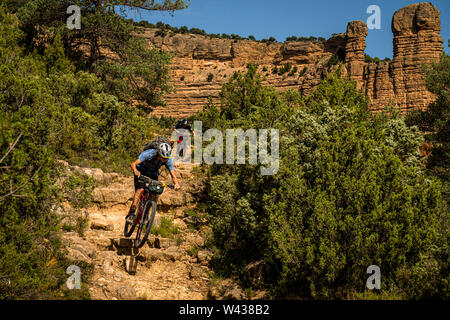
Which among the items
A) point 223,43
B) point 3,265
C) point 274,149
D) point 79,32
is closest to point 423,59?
point 223,43

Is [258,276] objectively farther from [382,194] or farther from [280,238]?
[382,194]

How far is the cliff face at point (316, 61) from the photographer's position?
5950 centimetres

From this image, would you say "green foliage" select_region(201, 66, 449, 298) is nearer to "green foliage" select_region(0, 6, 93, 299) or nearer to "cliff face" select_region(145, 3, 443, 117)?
"green foliage" select_region(0, 6, 93, 299)

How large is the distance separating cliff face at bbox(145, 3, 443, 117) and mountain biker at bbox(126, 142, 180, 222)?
4350 cm

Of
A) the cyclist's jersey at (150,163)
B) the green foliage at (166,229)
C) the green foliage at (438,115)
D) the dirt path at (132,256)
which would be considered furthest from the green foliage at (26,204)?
the green foliage at (438,115)

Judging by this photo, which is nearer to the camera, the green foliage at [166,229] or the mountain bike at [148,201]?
the mountain bike at [148,201]

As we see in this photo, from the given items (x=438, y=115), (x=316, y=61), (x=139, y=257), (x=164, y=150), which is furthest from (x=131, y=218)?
(x=316, y=61)

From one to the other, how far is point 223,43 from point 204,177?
6971cm

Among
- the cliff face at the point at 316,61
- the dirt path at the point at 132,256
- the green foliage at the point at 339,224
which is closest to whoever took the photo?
the green foliage at the point at 339,224

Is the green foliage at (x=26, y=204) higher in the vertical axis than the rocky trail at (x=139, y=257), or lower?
Result: higher

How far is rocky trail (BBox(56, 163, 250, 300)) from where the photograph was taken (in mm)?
7027

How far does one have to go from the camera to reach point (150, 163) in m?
7.54

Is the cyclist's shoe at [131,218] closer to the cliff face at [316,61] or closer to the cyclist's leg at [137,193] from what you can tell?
the cyclist's leg at [137,193]

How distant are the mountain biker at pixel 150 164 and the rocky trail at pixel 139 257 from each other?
1093 mm
